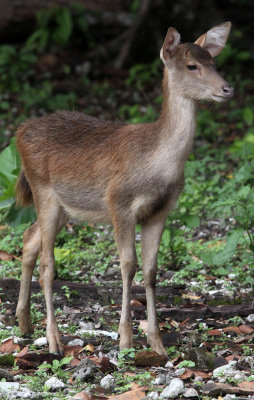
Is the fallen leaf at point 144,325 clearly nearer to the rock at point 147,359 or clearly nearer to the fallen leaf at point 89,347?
the fallen leaf at point 89,347

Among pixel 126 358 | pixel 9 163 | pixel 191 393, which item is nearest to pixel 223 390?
pixel 191 393

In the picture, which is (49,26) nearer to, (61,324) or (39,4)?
(39,4)

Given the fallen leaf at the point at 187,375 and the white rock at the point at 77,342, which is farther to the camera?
the white rock at the point at 77,342

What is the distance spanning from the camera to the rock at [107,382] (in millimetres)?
5184

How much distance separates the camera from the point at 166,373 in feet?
18.1

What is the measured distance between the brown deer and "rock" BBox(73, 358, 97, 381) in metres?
0.59

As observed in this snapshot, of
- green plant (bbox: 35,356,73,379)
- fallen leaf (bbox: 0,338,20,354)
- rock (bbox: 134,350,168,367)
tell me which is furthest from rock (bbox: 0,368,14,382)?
rock (bbox: 134,350,168,367)

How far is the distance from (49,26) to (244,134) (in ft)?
19.9

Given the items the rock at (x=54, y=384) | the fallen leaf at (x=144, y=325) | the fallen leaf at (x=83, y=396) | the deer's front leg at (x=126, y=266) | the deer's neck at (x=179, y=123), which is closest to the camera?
the fallen leaf at (x=83, y=396)

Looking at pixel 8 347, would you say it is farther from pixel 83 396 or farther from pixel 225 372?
pixel 225 372

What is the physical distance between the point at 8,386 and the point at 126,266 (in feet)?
4.78

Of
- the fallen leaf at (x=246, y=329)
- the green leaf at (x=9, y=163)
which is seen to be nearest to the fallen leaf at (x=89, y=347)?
the fallen leaf at (x=246, y=329)

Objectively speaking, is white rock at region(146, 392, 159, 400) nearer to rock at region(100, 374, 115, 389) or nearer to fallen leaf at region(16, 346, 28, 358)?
rock at region(100, 374, 115, 389)

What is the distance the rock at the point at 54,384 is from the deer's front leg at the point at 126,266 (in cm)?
92
